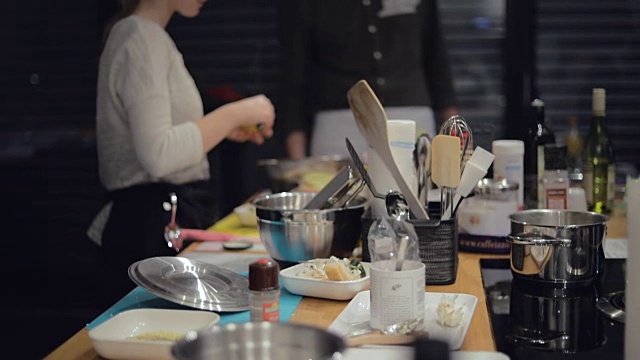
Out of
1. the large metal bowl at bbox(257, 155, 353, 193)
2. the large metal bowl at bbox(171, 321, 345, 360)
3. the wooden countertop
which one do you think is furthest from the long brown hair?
the large metal bowl at bbox(171, 321, 345, 360)

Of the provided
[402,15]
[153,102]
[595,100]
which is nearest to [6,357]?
[153,102]

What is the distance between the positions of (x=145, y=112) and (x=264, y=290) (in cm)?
113

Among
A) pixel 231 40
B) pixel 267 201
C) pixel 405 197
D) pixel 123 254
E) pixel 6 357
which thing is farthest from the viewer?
pixel 231 40

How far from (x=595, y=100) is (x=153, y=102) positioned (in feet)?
Result: 3.81

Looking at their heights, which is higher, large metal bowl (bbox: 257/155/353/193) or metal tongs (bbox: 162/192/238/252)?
large metal bowl (bbox: 257/155/353/193)

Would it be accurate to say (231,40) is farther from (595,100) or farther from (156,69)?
(595,100)

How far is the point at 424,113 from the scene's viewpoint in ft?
12.7

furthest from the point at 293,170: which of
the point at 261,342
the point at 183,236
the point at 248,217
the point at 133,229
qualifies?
the point at 261,342

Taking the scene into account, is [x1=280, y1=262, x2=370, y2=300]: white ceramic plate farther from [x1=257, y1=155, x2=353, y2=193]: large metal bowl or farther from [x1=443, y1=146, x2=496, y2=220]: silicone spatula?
[x1=257, y1=155, x2=353, y2=193]: large metal bowl

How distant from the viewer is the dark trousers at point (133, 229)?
2508 millimetres

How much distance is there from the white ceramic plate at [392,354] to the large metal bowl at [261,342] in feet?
0.98

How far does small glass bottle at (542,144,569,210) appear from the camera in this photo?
219cm

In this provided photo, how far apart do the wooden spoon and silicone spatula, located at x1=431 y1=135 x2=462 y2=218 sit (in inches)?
2.2

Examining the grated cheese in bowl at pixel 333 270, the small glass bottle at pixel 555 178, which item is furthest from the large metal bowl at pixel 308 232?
the small glass bottle at pixel 555 178
